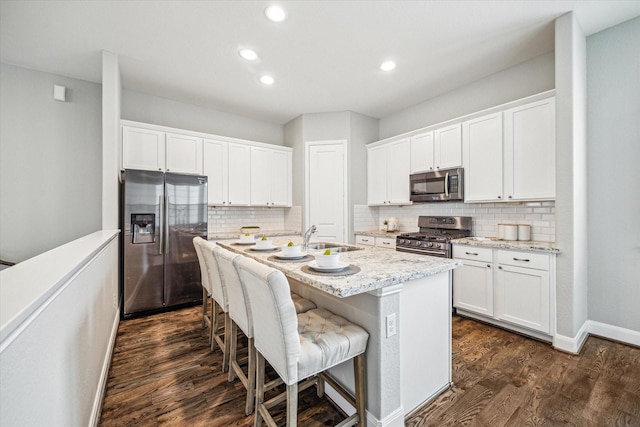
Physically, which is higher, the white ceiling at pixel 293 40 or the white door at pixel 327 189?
the white ceiling at pixel 293 40

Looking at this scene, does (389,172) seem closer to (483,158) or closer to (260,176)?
(483,158)

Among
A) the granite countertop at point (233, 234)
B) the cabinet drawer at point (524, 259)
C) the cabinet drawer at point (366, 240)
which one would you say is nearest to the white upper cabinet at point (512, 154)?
the cabinet drawer at point (524, 259)

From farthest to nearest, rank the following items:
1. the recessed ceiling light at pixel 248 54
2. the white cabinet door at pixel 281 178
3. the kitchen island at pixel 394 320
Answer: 1. the white cabinet door at pixel 281 178
2. the recessed ceiling light at pixel 248 54
3. the kitchen island at pixel 394 320

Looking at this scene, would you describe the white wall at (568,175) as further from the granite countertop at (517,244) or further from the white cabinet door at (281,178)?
the white cabinet door at (281,178)

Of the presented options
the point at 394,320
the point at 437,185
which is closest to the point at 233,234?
the point at 437,185

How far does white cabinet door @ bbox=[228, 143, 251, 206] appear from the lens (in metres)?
4.49

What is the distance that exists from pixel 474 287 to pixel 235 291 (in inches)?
104

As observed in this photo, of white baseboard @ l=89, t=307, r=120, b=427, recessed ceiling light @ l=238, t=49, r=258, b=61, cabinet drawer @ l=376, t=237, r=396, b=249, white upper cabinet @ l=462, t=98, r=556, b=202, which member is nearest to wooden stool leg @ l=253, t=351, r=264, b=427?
white baseboard @ l=89, t=307, r=120, b=427

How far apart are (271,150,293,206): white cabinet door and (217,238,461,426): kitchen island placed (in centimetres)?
301

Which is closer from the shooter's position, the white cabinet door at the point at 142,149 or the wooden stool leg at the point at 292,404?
the wooden stool leg at the point at 292,404

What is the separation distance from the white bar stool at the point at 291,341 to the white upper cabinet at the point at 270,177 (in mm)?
3341

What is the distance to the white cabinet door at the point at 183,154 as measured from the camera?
3938mm

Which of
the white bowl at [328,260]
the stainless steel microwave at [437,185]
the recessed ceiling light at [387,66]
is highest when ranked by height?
the recessed ceiling light at [387,66]

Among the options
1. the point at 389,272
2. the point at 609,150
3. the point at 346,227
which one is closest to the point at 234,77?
the point at 346,227
